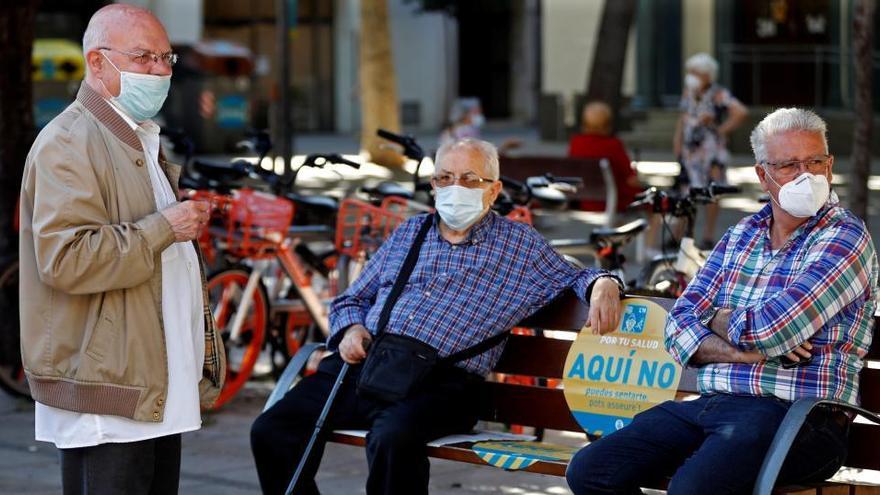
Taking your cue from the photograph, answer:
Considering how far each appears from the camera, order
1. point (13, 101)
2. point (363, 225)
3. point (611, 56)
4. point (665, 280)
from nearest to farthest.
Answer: point (665, 280) < point (363, 225) < point (13, 101) < point (611, 56)

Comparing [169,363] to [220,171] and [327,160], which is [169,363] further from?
[220,171]

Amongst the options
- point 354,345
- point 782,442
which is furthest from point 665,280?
point 782,442

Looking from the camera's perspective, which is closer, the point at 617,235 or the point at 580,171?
the point at 617,235

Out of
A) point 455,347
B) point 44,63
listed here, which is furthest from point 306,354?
point 44,63

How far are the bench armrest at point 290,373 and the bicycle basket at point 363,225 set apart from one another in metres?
1.99

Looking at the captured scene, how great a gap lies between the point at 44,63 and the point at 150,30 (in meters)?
21.1

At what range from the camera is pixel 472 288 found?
5375 millimetres

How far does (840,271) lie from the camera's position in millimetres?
4527

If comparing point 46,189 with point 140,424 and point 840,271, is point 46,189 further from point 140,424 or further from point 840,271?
point 840,271

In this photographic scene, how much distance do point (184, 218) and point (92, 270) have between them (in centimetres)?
28

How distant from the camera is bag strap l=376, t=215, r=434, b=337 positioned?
5.39 metres

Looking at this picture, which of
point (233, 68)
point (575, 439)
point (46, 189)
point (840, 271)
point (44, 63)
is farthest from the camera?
point (233, 68)

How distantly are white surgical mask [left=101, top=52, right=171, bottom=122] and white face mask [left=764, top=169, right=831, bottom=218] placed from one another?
179 centimetres

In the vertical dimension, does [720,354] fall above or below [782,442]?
above
